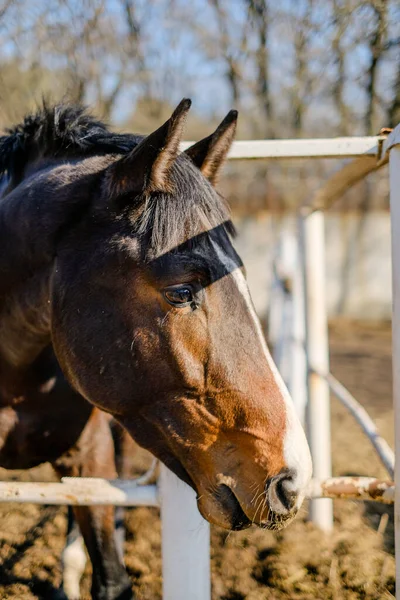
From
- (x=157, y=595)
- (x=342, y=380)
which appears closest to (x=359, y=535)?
(x=157, y=595)

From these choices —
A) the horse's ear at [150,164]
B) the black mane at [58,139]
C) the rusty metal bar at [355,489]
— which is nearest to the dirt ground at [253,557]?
the rusty metal bar at [355,489]

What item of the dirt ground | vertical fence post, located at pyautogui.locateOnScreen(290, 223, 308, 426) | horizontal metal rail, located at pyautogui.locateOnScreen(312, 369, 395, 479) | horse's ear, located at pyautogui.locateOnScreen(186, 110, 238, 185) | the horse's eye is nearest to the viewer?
the horse's eye

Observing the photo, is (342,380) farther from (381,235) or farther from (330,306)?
(381,235)

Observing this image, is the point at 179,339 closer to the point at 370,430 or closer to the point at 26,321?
the point at 26,321

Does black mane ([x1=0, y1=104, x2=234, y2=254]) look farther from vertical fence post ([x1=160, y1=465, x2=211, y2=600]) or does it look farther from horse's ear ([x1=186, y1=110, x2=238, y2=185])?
vertical fence post ([x1=160, y1=465, x2=211, y2=600])

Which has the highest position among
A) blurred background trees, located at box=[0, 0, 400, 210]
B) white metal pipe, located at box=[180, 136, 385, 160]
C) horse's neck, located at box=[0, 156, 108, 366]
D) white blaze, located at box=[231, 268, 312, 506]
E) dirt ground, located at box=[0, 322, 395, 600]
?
blurred background trees, located at box=[0, 0, 400, 210]

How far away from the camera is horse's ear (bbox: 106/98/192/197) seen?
1.56 meters

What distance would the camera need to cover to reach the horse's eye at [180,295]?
62.4 inches

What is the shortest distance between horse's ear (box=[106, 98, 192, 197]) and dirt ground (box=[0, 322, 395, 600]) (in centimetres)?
148

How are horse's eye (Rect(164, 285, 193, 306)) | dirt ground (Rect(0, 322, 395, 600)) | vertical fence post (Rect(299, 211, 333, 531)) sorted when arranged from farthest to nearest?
vertical fence post (Rect(299, 211, 333, 531)), dirt ground (Rect(0, 322, 395, 600)), horse's eye (Rect(164, 285, 193, 306))

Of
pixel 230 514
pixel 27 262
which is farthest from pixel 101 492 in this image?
pixel 27 262

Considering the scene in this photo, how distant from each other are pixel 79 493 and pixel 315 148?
4.67 feet

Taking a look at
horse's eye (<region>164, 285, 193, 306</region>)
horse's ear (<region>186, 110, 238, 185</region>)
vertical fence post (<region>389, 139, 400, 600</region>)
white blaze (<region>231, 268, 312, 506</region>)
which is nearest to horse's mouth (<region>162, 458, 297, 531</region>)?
white blaze (<region>231, 268, 312, 506</region>)

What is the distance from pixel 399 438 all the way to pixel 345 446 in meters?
3.44
